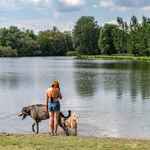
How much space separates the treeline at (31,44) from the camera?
12906 centimetres

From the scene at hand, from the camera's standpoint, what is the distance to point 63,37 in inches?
5965

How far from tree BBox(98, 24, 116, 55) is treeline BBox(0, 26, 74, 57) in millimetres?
44183

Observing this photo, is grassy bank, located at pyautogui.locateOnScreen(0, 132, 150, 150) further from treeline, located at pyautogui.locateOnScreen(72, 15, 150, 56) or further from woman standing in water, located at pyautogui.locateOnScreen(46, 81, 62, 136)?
treeline, located at pyautogui.locateOnScreen(72, 15, 150, 56)

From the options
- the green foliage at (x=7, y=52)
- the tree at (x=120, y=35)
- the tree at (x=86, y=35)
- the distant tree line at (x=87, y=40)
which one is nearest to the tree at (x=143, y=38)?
the distant tree line at (x=87, y=40)

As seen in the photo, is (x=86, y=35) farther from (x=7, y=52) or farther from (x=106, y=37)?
(x=7, y=52)

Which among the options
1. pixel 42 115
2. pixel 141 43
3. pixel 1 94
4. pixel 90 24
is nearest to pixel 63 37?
pixel 90 24

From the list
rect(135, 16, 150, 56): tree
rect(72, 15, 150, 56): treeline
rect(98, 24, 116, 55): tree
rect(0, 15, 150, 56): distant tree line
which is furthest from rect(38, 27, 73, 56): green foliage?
rect(135, 16, 150, 56): tree

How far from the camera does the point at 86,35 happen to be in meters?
108

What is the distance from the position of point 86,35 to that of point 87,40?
2.91 metres

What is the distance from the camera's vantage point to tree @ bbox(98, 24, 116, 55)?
106062mm

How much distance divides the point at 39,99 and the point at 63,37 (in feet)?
452

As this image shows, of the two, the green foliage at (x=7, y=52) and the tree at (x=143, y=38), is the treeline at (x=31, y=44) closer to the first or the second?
the green foliage at (x=7, y=52)

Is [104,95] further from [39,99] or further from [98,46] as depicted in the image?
[98,46]

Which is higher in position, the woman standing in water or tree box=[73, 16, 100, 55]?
tree box=[73, 16, 100, 55]
